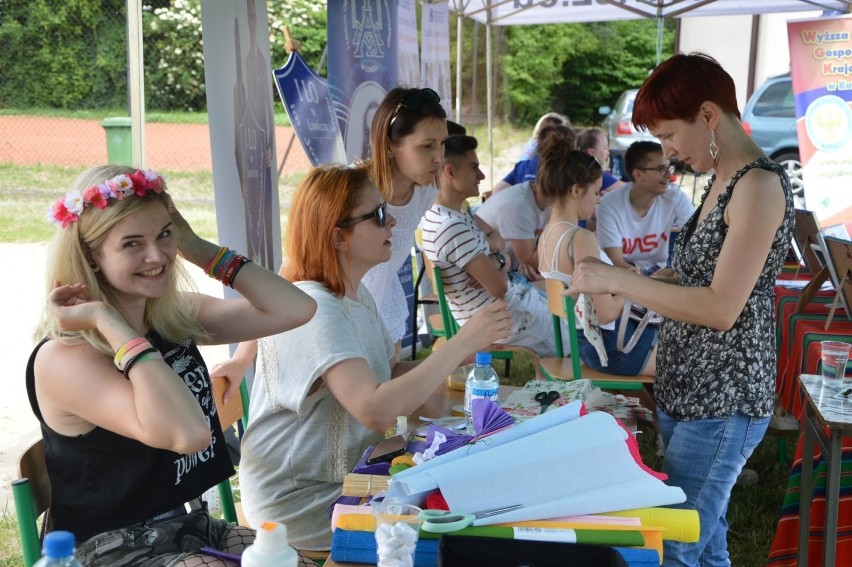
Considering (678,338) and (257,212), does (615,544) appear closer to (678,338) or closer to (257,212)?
(678,338)

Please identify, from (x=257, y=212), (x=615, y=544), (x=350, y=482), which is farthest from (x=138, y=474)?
(x=257, y=212)

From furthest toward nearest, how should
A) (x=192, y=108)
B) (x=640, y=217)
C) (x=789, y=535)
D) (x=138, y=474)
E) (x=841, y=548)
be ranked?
1. (x=192, y=108)
2. (x=640, y=217)
3. (x=789, y=535)
4. (x=841, y=548)
5. (x=138, y=474)

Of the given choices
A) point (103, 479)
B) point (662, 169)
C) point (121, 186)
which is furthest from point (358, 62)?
point (103, 479)

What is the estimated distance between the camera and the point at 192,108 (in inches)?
588

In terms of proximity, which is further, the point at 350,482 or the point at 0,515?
the point at 0,515

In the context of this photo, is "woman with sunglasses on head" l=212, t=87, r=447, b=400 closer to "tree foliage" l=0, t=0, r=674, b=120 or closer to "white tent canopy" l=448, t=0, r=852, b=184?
"tree foliage" l=0, t=0, r=674, b=120

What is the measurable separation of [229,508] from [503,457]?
86 cm

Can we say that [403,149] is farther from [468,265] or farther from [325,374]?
[325,374]

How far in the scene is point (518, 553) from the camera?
4.02 ft

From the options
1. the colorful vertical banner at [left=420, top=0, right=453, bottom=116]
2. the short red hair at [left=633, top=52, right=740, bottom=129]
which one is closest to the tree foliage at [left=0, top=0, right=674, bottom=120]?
the colorful vertical banner at [left=420, top=0, right=453, bottom=116]

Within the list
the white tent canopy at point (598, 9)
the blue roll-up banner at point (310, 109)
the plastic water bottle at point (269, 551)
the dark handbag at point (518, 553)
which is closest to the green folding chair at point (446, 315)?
the blue roll-up banner at point (310, 109)

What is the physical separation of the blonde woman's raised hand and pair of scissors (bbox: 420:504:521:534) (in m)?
0.60

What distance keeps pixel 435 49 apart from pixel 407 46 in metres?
1.13

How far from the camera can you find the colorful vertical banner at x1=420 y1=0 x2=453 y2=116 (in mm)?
5785
